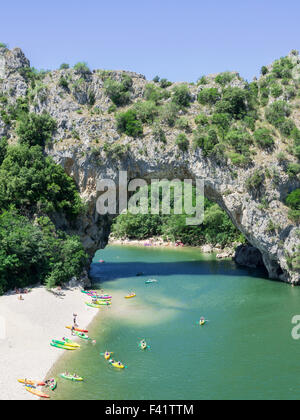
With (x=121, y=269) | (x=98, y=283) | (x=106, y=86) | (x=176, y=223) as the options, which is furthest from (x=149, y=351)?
(x=176, y=223)

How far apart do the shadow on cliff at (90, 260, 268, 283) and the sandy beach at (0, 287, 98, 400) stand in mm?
12204

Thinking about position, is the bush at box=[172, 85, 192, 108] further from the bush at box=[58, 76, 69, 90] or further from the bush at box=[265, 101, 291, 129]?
the bush at box=[58, 76, 69, 90]

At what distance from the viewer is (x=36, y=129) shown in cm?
4719

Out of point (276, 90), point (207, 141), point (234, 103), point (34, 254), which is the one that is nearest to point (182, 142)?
point (207, 141)

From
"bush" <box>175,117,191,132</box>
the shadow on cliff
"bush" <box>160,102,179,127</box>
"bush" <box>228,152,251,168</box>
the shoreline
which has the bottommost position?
the shadow on cliff

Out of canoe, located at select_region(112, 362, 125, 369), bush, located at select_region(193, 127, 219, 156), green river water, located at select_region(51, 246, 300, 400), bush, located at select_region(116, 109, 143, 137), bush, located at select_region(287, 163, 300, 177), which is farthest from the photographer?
bush, located at select_region(116, 109, 143, 137)

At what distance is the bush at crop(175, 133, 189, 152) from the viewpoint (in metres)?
47.0

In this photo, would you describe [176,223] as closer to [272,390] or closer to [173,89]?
[173,89]

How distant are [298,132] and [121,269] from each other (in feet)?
97.3

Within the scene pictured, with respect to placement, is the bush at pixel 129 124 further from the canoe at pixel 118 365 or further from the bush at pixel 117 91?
the canoe at pixel 118 365

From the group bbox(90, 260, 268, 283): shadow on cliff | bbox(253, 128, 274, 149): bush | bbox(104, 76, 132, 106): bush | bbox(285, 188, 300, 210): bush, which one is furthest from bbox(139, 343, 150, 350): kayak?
bbox(104, 76, 132, 106): bush

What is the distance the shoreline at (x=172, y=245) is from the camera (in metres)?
65.7

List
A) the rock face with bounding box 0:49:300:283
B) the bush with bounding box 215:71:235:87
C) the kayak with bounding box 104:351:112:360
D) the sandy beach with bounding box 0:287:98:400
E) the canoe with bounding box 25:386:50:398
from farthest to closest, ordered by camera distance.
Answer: the bush with bounding box 215:71:235:87
the rock face with bounding box 0:49:300:283
the kayak with bounding box 104:351:112:360
the sandy beach with bounding box 0:287:98:400
the canoe with bounding box 25:386:50:398

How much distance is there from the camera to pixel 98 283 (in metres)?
46.1
